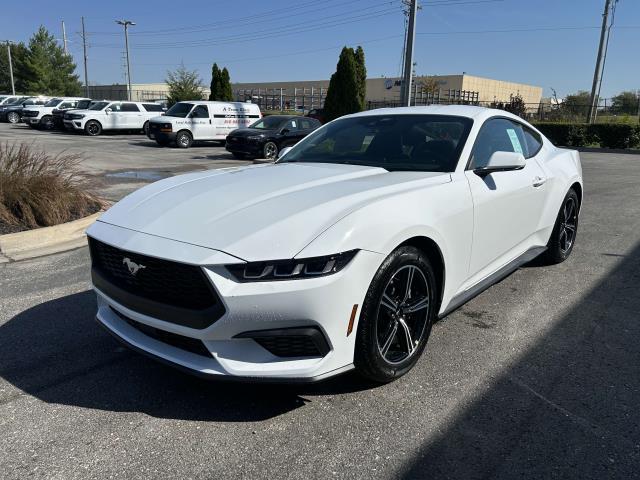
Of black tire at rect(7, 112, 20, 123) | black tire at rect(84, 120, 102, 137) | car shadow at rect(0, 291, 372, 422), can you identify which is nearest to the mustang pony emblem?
car shadow at rect(0, 291, 372, 422)

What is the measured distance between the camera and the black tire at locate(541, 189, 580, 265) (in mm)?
5160

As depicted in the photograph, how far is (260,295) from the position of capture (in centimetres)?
234

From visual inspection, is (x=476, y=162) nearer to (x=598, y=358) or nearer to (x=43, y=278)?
(x=598, y=358)

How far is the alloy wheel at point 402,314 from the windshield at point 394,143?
953mm

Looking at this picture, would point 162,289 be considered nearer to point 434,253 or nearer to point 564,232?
point 434,253

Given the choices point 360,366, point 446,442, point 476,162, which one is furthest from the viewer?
point 476,162

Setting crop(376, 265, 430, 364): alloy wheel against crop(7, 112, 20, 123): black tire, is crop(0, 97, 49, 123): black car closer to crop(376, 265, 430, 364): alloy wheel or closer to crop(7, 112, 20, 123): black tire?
crop(7, 112, 20, 123): black tire

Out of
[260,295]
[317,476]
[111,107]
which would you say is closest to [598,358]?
[317,476]

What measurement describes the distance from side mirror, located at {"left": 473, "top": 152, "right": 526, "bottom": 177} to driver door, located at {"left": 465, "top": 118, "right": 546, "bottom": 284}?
4 centimetres

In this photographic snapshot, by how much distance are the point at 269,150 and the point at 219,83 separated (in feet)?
56.4

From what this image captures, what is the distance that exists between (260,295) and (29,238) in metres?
4.46

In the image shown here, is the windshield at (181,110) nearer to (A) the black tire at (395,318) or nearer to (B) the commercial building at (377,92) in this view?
(A) the black tire at (395,318)

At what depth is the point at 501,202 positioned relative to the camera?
3.79m

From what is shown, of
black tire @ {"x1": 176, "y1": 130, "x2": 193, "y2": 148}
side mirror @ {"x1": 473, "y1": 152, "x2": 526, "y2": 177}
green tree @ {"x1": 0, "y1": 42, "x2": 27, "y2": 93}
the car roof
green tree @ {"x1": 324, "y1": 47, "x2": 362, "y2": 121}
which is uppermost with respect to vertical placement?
green tree @ {"x1": 0, "y1": 42, "x2": 27, "y2": 93}
